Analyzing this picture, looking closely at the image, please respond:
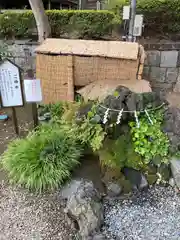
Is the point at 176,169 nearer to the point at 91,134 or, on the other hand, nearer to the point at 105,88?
the point at 91,134

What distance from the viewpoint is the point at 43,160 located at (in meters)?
2.72

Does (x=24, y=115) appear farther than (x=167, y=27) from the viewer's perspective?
No

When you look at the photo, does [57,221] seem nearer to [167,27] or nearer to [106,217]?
[106,217]

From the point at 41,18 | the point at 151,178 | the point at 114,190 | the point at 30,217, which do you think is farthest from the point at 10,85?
the point at 41,18

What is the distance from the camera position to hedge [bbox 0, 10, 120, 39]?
5.54 metres

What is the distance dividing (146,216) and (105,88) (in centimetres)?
194

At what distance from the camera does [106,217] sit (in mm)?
2363

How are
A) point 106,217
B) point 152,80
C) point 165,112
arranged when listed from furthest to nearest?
point 152,80, point 165,112, point 106,217

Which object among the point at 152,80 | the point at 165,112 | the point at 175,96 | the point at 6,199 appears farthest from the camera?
the point at 152,80

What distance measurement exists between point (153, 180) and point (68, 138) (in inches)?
43.6

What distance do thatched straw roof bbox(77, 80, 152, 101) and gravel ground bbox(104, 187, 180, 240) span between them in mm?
1489

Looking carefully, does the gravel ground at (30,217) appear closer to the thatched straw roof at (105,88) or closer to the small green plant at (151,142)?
the small green plant at (151,142)

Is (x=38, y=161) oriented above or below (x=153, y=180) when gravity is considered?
above

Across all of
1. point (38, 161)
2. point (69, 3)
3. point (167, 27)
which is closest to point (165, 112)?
point (38, 161)
